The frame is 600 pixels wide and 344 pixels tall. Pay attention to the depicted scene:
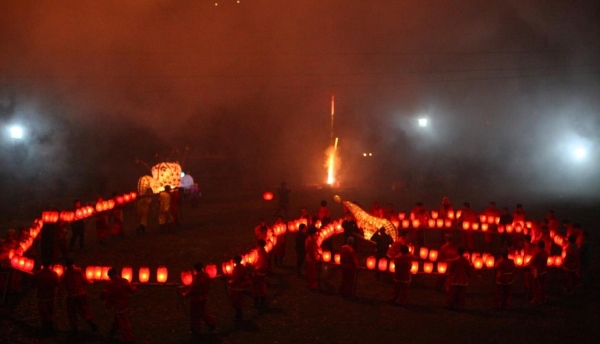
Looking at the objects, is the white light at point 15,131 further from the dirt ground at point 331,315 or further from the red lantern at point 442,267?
the red lantern at point 442,267

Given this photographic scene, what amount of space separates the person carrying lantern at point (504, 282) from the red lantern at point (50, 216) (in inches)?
402

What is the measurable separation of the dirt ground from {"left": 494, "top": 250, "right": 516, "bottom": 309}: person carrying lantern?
238mm

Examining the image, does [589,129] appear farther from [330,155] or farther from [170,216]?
[170,216]

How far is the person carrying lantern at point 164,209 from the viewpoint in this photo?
16375 millimetres

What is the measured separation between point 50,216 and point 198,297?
247 inches

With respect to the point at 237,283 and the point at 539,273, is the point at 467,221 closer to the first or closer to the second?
the point at 539,273

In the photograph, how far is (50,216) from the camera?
12758 mm

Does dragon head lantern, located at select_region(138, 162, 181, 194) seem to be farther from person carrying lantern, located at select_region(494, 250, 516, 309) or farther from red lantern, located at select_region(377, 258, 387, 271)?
person carrying lantern, located at select_region(494, 250, 516, 309)

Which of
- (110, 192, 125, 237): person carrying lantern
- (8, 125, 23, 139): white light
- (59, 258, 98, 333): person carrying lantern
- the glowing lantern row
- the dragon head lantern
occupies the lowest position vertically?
(59, 258, 98, 333): person carrying lantern

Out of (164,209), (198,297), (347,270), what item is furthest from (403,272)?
(164,209)

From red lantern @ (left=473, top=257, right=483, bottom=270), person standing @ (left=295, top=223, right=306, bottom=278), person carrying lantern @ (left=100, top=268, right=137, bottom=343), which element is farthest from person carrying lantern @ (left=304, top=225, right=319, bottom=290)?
person carrying lantern @ (left=100, top=268, right=137, bottom=343)

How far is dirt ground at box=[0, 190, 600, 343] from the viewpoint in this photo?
8.55 metres

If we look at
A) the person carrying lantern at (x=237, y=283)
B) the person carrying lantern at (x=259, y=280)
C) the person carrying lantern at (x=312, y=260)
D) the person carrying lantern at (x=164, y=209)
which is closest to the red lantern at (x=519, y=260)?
the person carrying lantern at (x=312, y=260)

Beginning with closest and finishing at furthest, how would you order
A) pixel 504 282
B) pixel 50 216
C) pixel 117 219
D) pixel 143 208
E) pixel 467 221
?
1. pixel 504 282
2. pixel 50 216
3. pixel 467 221
4. pixel 117 219
5. pixel 143 208
